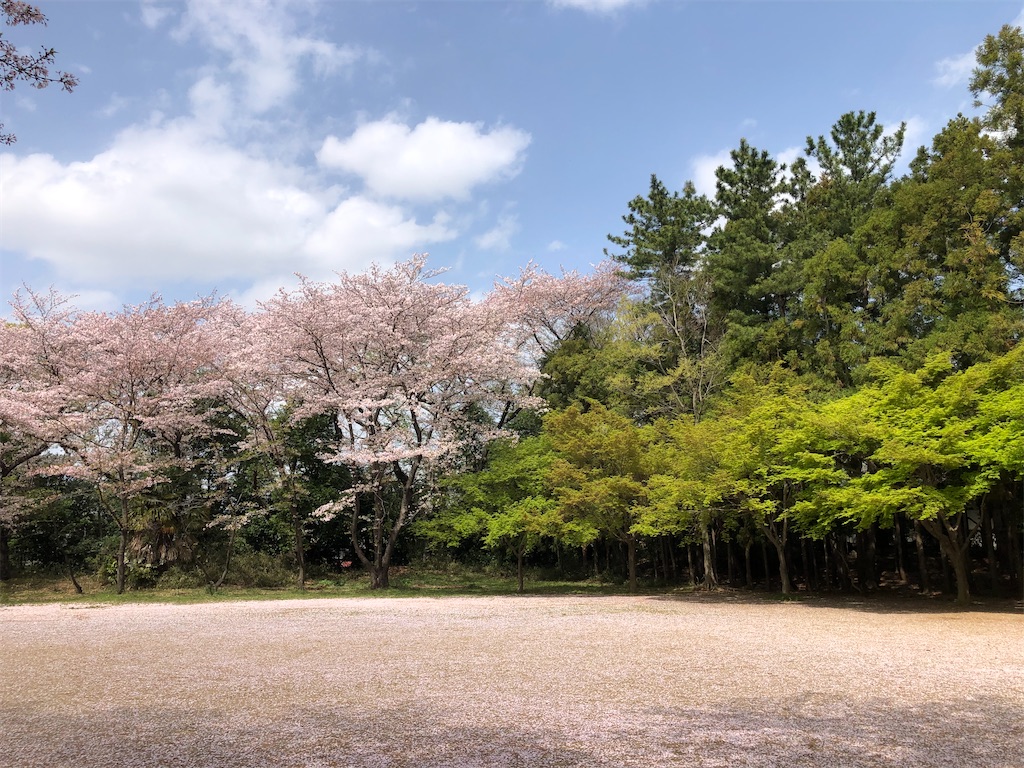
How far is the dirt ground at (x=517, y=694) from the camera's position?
13.2 ft

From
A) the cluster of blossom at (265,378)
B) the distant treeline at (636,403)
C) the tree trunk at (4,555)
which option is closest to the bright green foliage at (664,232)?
the distant treeline at (636,403)

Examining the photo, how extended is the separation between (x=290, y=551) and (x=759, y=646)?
19.3 meters

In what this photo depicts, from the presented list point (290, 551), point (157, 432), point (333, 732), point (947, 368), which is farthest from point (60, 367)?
point (947, 368)

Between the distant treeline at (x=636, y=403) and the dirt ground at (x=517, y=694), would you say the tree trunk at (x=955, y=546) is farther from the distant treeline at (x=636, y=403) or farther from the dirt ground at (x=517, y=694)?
the dirt ground at (x=517, y=694)

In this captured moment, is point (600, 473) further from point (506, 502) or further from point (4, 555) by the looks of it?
point (4, 555)

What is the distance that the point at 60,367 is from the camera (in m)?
19.1

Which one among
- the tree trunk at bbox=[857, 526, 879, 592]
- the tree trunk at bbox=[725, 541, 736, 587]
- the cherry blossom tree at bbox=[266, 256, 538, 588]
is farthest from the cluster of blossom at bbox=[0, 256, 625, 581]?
the tree trunk at bbox=[857, 526, 879, 592]

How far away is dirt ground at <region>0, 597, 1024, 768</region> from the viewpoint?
159 inches

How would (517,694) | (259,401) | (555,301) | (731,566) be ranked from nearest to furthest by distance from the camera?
(517,694)
(259,401)
(731,566)
(555,301)

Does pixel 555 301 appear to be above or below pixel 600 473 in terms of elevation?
above

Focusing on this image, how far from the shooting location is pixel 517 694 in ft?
18.1

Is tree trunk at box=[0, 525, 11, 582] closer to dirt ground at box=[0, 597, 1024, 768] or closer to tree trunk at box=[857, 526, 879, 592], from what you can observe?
dirt ground at box=[0, 597, 1024, 768]

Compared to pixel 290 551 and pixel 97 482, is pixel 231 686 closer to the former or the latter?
pixel 97 482

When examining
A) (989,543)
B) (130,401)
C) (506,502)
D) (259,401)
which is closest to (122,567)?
(130,401)
